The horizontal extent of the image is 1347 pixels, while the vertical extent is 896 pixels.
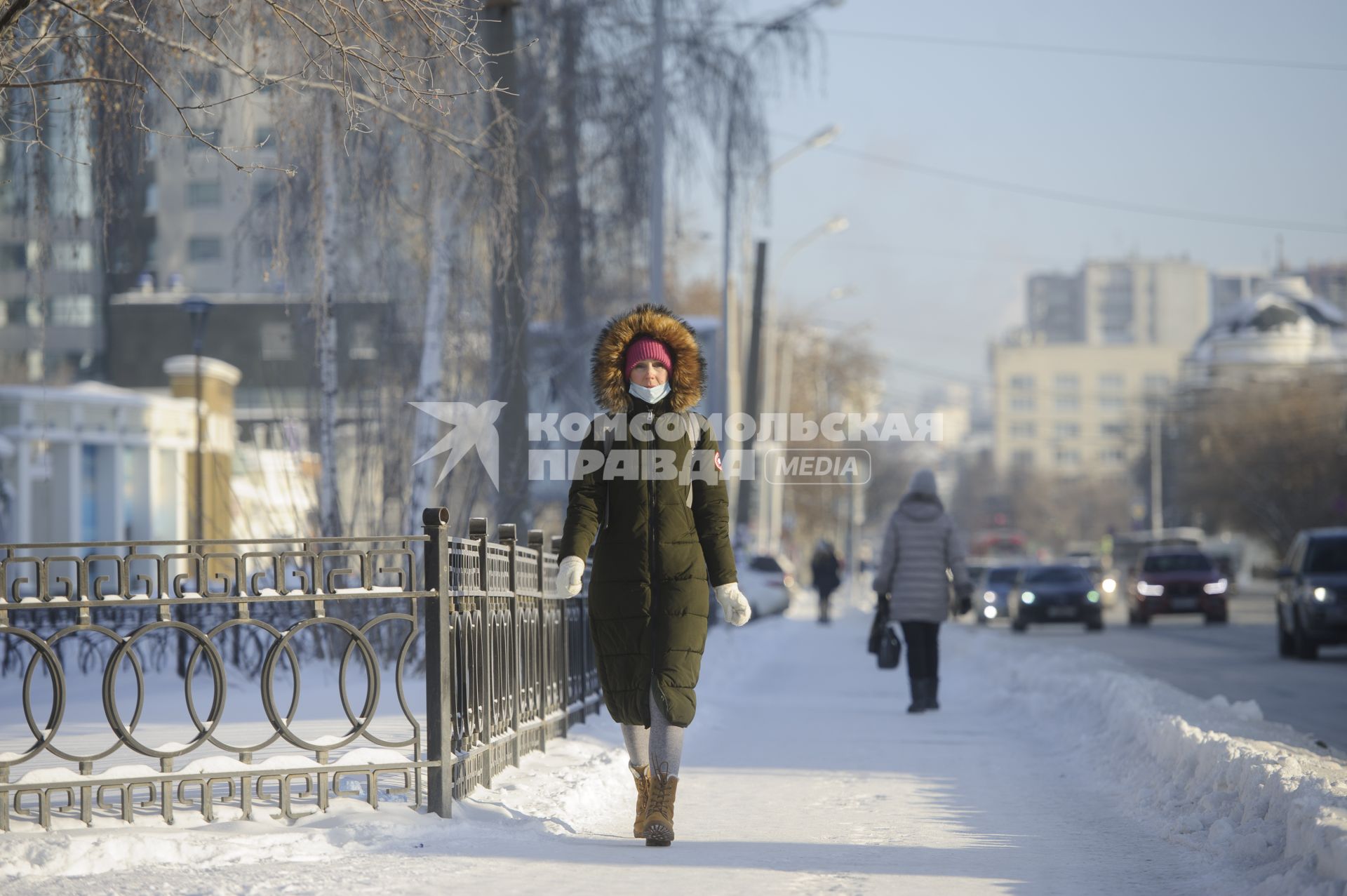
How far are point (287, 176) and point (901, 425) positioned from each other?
6048cm

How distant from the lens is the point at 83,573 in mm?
6586

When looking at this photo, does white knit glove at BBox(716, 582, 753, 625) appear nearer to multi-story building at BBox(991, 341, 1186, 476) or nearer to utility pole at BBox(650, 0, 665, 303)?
utility pole at BBox(650, 0, 665, 303)

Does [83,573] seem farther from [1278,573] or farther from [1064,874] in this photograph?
[1278,573]

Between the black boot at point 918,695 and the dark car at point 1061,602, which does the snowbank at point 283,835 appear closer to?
the black boot at point 918,695

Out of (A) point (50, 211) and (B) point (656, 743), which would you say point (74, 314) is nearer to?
(A) point (50, 211)

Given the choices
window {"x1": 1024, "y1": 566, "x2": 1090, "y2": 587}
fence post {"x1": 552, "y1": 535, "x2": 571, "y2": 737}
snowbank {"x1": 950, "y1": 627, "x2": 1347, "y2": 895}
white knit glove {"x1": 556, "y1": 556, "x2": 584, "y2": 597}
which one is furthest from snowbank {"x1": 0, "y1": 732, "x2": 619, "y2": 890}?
window {"x1": 1024, "y1": 566, "x2": 1090, "y2": 587}

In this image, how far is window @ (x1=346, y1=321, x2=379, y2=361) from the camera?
57.6 ft

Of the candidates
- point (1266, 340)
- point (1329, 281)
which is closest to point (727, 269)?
point (1266, 340)

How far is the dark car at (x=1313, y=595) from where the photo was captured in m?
22.0

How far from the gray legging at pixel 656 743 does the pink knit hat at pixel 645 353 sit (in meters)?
1.42

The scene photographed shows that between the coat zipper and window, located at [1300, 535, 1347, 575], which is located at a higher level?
the coat zipper

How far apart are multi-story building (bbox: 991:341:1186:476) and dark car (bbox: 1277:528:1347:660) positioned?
467 ft

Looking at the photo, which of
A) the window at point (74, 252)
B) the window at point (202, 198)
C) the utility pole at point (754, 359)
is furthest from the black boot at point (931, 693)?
the window at point (202, 198)

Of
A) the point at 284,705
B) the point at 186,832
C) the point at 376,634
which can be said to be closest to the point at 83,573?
the point at 186,832
